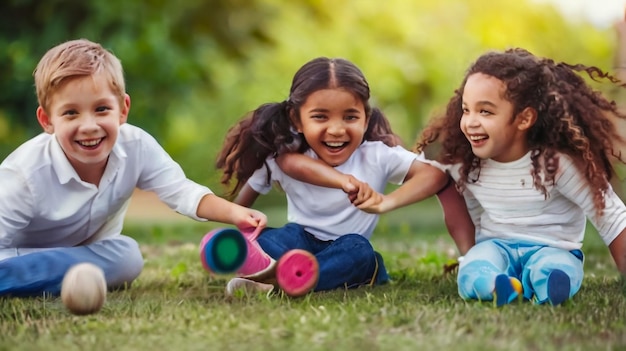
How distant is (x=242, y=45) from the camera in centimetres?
1423

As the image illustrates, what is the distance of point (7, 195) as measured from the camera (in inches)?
141

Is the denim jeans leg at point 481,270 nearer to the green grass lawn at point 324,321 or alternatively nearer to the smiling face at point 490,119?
the green grass lawn at point 324,321

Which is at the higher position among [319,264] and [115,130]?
[115,130]

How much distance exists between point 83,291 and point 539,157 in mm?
1824

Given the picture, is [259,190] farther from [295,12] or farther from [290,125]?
[295,12]

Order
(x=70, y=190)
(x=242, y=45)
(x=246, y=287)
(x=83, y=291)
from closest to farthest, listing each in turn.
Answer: (x=83, y=291)
(x=246, y=287)
(x=70, y=190)
(x=242, y=45)

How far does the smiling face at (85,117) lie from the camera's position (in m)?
3.47

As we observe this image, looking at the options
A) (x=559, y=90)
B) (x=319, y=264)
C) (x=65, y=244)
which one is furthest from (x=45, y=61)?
(x=559, y=90)

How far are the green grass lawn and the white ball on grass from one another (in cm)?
4

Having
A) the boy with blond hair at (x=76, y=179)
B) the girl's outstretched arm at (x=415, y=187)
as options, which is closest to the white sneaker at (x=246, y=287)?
the boy with blond hair at (x=76, y=179)

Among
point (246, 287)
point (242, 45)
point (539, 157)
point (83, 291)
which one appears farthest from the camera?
point (242, 45)

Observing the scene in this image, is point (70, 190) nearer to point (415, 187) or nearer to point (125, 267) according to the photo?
point (125, 267)

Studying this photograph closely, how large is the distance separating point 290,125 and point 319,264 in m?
0.68

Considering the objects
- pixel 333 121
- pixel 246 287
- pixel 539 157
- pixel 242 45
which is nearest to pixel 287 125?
pixel 333 121
